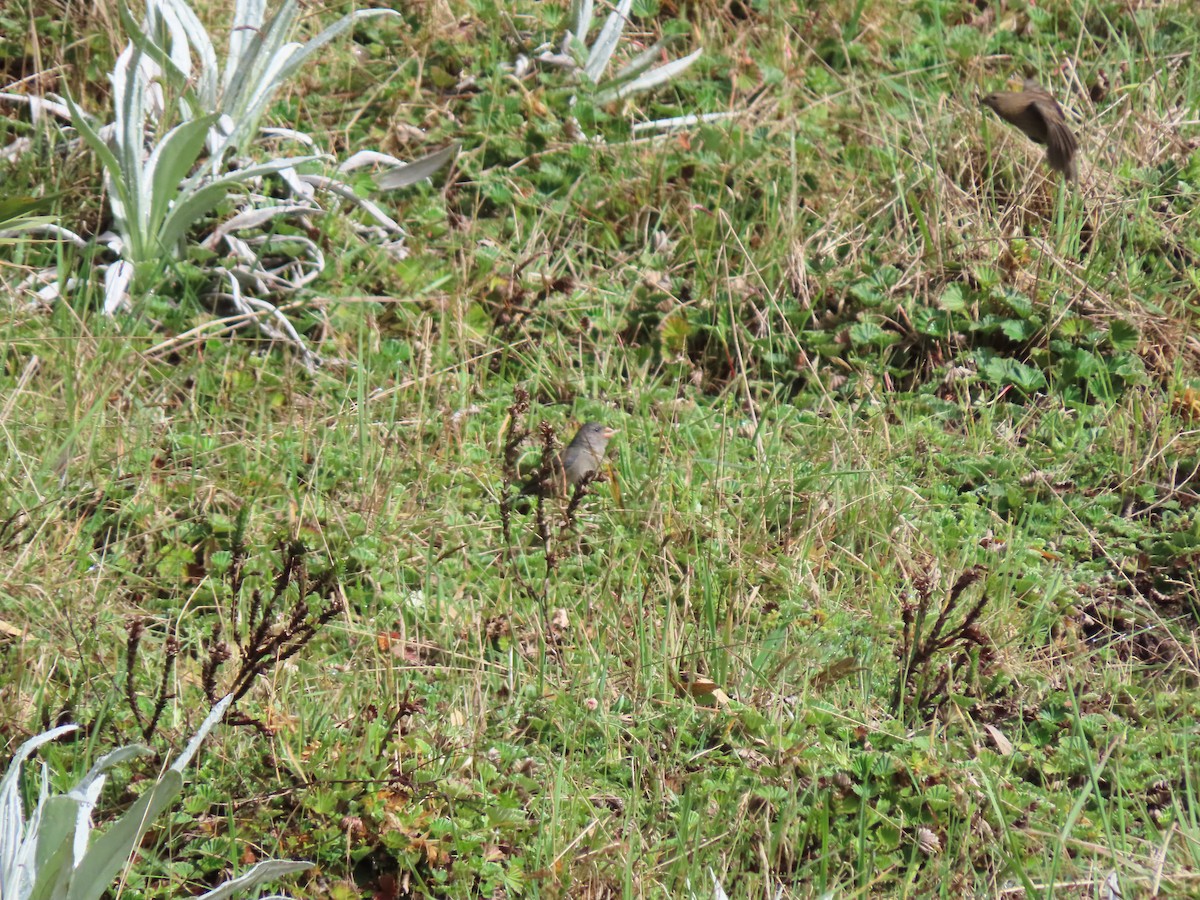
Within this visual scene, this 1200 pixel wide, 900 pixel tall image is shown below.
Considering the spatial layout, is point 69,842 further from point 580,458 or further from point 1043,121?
→ point 1043,121

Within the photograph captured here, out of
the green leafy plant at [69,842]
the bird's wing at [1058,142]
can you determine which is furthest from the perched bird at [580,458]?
the bird's wing at [1058,142]

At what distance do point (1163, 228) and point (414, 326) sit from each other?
2.58 metres

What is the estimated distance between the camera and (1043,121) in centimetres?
460

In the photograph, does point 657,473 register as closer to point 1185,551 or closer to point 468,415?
point 468,415

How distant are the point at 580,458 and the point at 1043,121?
215 centimetres

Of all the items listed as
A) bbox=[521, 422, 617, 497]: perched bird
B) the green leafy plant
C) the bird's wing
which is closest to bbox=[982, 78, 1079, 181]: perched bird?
the bird's wing

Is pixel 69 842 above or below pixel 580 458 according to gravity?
above

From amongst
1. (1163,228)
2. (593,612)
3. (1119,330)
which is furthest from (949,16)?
(593,612)

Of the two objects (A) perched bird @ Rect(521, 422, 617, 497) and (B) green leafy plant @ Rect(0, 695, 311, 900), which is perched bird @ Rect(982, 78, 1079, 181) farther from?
(B) green leafy plant @ Rect(0, 695, 311, 900)

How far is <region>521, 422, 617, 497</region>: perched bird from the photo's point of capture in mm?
3725

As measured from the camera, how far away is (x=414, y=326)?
4.36 m

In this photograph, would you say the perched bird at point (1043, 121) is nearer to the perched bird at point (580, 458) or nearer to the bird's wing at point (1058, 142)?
the bird's wing at point (1058, 142)

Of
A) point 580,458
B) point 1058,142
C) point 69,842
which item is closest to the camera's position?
point 69,842

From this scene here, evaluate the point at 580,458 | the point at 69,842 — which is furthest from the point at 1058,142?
the point at 69,842
